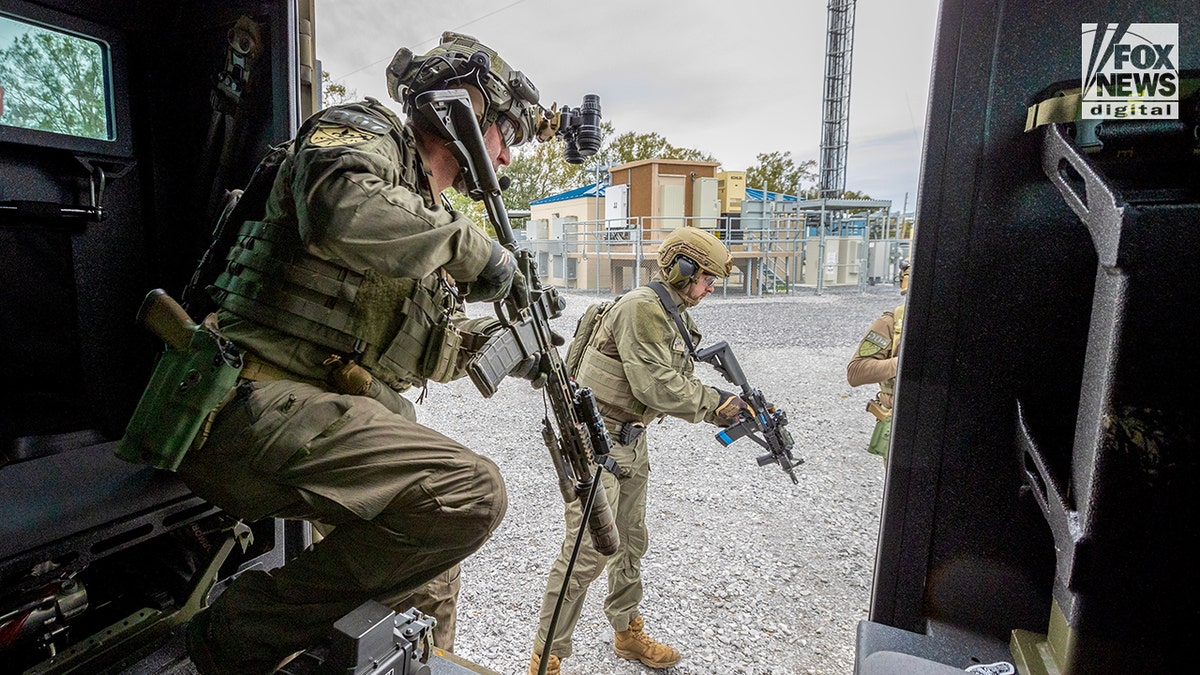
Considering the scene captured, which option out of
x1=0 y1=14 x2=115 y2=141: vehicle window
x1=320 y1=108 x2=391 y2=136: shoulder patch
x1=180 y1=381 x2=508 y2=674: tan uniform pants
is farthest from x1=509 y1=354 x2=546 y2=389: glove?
x1=0 y1=14 x2=115 y2=141: vehicle window

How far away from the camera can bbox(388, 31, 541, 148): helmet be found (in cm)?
168

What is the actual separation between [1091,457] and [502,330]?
1.34 m

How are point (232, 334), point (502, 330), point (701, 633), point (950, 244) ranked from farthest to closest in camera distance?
point (701, 633) < point (502, 330) < point (232, 334) < point (950, 244)

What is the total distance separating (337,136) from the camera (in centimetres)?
136

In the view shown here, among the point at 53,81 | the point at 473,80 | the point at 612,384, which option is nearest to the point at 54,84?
the point at 53,81

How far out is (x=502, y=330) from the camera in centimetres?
175

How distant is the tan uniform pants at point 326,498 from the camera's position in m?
1.30

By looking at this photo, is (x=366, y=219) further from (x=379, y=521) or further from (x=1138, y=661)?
(x=1138, y=661)

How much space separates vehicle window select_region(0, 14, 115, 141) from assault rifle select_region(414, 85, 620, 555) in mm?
1166

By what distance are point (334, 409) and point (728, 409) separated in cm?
179

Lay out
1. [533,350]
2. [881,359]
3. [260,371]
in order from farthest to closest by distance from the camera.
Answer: [881,359] → [533,350] → [260,371]

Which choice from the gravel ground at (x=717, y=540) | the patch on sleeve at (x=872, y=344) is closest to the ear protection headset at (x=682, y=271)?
the patch on sleeve at (x=872, y=344)

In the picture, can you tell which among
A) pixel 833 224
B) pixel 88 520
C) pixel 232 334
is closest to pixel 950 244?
pixel 232 334

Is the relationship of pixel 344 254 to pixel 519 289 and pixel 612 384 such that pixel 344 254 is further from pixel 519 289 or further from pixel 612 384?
pixel 612 384
